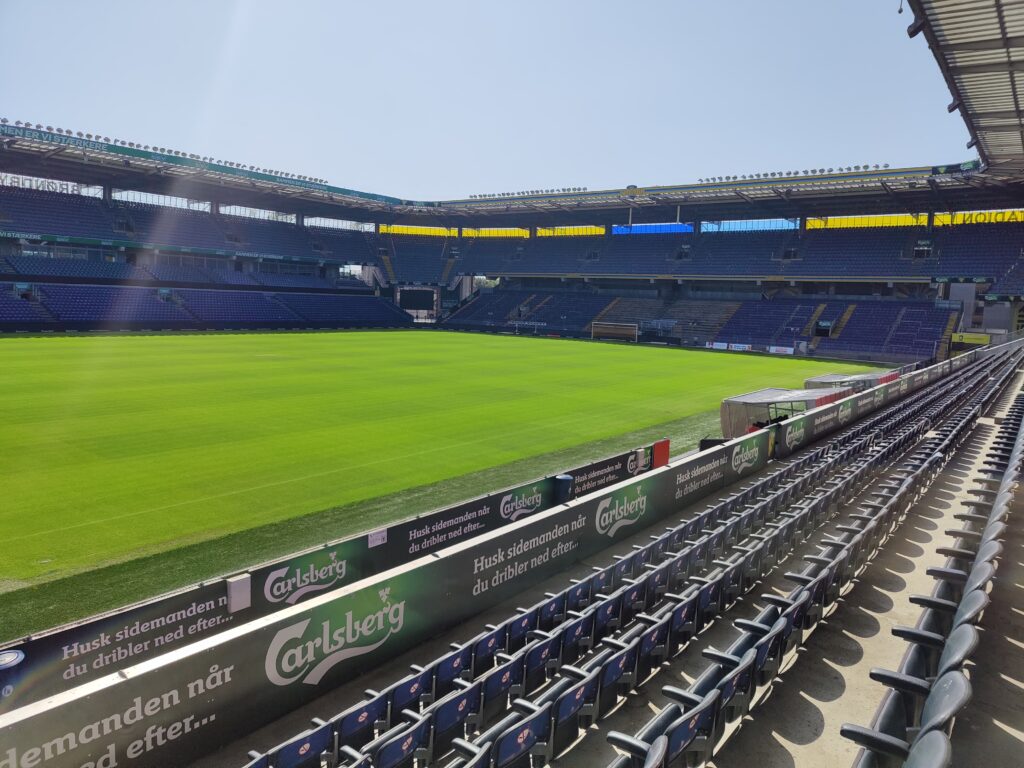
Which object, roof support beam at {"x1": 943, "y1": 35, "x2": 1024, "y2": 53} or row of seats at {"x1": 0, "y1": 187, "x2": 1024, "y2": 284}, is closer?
roof support beam at {"x1": 943, "y1": 35, "x2": 1024, "y2": 53}

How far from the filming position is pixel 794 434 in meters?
16.6

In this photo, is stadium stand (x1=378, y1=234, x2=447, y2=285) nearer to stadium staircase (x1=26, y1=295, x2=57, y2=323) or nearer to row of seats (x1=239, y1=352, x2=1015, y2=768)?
stadium staircase (x1=26, y1=295, x2=57, y2=323)

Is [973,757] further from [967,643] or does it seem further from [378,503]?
[378,503]

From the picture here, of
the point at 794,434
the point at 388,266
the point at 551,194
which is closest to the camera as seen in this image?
the point at 794,434

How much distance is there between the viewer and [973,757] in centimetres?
480

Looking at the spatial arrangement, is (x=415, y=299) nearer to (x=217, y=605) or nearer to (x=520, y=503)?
(x=520, y=503)

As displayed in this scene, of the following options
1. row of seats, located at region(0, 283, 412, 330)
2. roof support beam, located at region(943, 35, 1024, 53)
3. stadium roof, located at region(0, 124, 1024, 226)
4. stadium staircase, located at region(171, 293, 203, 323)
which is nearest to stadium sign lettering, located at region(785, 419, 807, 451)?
roof support beam, located at region(943, 35, 1024, 53)

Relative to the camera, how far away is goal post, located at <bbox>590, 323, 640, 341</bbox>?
6362 cm

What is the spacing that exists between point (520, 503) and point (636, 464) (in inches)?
157

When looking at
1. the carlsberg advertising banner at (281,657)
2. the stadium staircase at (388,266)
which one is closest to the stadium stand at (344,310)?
the stadium staircase at (388,266)

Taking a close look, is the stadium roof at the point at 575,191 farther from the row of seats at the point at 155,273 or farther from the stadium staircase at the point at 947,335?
the stadium staircase at the point at 947,335

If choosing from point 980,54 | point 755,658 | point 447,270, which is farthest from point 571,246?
point 755,658

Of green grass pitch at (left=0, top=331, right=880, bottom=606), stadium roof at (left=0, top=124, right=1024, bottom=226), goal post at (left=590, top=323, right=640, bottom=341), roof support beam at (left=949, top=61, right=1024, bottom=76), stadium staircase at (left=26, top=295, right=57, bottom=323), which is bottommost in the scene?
green grass pitch at (left=0, top=331, right=880, bottom=606)

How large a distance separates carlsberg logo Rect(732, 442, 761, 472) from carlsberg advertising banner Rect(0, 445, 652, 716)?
224 inches
